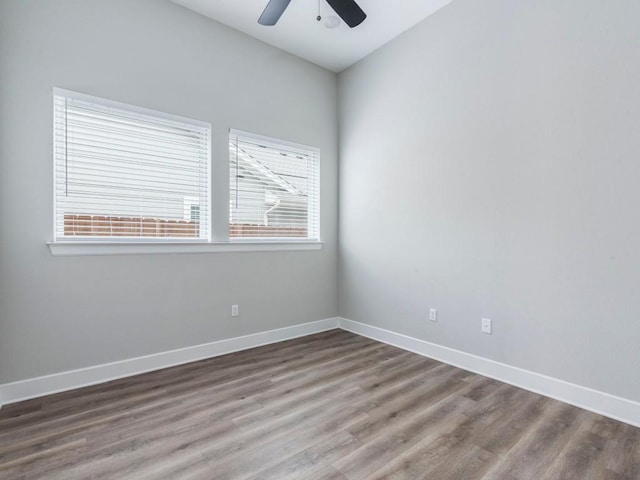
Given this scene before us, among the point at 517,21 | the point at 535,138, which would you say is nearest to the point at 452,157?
the point at 535,138

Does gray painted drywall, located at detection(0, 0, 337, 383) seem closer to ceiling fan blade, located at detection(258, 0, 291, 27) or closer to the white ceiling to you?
the white ceiling

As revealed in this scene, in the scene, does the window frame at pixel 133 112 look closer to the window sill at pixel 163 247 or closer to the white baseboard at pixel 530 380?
the window sill at pixel 163 247

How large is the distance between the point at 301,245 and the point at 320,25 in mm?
2273

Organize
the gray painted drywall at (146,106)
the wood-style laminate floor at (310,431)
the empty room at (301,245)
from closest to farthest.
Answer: the wood-style laminate floor at (310,431) → the empty room at (301,245) → the gray painted drywall at (146,106)

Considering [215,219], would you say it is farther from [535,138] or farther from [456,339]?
[535,138]

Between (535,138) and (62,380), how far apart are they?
396cm

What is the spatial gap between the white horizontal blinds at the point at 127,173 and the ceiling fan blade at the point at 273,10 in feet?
3.56

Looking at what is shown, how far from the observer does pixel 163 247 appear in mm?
2836

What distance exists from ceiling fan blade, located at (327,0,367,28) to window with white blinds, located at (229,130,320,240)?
55.7 inches

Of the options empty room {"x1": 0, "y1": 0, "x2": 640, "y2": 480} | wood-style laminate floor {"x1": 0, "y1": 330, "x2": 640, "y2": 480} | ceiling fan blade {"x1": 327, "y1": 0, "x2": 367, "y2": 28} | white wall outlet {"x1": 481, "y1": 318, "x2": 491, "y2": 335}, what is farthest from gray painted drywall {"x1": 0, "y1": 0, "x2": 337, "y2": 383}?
white wall outlet {"x1": 481, "y1": 318, "x2": 491, "y2": 335}

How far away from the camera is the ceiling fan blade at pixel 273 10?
2303mm

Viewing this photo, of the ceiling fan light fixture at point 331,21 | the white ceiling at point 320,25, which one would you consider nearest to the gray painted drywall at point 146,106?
the white ceiling at point 320,25

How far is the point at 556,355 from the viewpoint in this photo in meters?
2.34

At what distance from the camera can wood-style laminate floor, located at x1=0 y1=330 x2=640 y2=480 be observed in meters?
1.62
